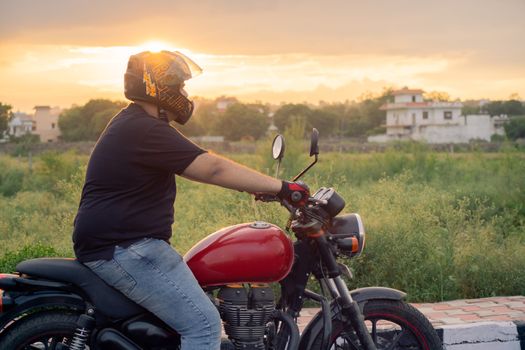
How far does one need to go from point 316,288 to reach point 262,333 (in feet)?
9.91

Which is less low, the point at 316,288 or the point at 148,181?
the point at 148,181

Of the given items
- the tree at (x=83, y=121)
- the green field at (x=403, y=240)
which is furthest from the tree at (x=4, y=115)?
the green field at (x=403, y=240)

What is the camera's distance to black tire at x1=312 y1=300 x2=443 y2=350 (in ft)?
13.3

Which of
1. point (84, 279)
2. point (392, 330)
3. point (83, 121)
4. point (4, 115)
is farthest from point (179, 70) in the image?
point (83, 121)

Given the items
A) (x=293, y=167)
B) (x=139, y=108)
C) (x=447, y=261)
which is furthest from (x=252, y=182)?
(x=293, y=167)

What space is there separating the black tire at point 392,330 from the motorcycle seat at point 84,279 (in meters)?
1.19

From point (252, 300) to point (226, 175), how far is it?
2.36 ft

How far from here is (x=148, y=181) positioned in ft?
11.5

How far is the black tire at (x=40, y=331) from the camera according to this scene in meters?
3.51

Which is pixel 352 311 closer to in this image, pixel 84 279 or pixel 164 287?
pixel 164 287

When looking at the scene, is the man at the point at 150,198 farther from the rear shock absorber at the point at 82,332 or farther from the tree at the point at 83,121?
the tree at the point at 83,121

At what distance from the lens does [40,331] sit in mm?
3545

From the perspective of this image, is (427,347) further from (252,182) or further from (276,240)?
(252,182)

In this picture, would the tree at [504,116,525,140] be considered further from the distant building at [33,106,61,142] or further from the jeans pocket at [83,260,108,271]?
the jeans pocket at [83,260,108,271]
